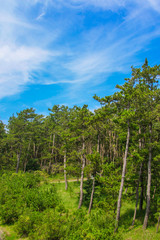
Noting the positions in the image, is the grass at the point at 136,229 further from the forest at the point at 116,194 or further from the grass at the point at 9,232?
the grass at the point at 9,232

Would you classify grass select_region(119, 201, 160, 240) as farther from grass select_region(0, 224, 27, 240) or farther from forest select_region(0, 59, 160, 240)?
grass select_region(0, 224, 27, 240)

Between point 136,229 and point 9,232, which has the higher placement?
point 136,229

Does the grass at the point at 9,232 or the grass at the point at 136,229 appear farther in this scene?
the grass at the point at 9,232

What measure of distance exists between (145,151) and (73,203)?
13140mm

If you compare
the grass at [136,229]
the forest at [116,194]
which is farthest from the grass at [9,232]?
the grass at [136,229]

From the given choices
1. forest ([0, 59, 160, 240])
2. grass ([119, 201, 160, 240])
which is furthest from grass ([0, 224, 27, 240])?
grass ([119, 201, 160, 240])

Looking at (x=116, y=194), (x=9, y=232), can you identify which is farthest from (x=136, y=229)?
(x=9, y=232)

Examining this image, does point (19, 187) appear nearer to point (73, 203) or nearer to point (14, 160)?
point (73, 203)

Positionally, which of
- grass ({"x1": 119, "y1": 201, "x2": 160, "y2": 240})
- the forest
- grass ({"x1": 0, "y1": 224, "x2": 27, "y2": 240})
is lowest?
grass ({"x1": 0, "y1": 224, "x2": 27, "y2": 240})

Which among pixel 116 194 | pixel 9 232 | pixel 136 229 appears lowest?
pixel 9 232

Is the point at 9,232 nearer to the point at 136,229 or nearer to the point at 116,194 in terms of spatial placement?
the point at 116,194

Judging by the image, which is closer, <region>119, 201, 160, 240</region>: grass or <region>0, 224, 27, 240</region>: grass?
<region>119, 201, 160, 240</region>: grass

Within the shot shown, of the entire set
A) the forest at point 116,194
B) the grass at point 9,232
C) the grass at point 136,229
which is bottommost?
the grass at point 9,232

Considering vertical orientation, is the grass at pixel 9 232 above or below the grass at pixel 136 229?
below
